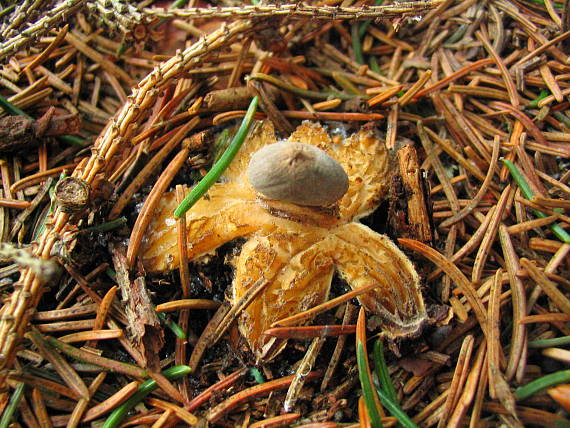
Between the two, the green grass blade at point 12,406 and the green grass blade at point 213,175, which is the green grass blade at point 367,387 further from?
the green grass blade at point 12,406

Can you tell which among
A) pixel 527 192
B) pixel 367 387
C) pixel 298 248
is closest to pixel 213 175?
pixel 298 248

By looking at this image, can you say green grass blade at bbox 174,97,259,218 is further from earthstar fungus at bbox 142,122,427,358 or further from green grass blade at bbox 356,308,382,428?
green grass blade at bbox 356,308,382,428

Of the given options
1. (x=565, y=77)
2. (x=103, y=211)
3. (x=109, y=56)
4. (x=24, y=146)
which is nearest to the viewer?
(x=103, y=211)

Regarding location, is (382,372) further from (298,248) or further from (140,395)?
(140,395)

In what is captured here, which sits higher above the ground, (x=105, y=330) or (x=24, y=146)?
(x=24, y=146)

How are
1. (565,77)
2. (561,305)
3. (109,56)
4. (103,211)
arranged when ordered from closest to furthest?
(561,305) < (103,211) < (565,77) < (109,56)

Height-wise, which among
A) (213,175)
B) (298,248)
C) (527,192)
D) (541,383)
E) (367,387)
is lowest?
(541,383)

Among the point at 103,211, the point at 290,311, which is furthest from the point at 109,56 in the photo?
the point at 290,311

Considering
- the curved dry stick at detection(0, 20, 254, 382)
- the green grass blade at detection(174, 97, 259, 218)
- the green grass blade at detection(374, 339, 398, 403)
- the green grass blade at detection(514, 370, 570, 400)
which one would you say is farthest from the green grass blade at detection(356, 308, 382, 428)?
the curved dry stick at detection(0, 20, 254, 382)

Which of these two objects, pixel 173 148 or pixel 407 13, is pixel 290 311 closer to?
pixel 173 148
